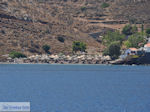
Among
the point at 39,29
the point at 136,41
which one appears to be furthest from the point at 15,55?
the point at 136,41

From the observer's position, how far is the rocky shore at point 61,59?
441 feet

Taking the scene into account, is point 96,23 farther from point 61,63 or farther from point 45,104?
point 45,104

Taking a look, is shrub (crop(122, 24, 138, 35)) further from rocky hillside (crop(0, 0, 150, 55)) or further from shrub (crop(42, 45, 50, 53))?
shrub (crop(42, 45, 50, 53))

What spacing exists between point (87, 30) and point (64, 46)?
32.1 m

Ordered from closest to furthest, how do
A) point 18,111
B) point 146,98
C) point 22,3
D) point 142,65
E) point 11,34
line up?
point 18,111 < point 146,98 < point 142,65 < point 11,34 < point 22,3

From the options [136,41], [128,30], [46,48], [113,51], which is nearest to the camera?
[113,51]

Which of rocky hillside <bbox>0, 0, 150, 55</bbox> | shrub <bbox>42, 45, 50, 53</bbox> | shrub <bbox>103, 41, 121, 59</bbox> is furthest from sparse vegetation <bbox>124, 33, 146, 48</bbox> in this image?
shrub <bbox>42, 45, 50, 53</bbox>

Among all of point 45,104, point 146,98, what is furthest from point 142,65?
point 45,104

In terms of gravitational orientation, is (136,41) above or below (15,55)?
above

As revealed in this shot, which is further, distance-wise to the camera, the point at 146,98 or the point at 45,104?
the point at 146,98

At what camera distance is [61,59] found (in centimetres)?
13662

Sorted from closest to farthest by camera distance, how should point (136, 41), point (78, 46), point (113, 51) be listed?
point (113, 51), point (78, 46), point (136, 41)

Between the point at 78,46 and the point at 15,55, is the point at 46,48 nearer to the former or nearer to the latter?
the point at 78,46

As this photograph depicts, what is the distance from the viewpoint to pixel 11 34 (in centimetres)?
14562
